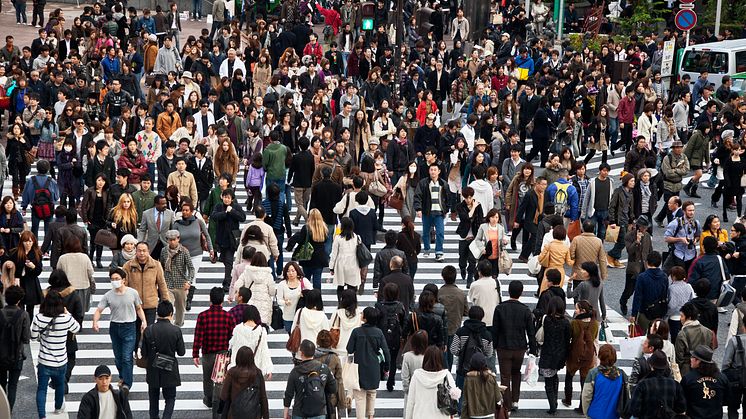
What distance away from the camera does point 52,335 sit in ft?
43.7

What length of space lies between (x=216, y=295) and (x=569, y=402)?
393cm

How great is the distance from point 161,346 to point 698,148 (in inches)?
496

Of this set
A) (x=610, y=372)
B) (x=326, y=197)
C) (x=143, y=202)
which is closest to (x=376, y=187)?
(x=326, y=197)

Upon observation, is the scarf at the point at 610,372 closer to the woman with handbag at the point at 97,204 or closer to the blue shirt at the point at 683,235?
the blue shirt at the point at 683,235

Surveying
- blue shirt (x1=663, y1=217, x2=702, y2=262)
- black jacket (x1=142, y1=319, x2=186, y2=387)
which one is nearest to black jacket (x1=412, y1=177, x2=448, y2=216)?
blue shirt (x1=663, y1=217, x2=702, y2=262)

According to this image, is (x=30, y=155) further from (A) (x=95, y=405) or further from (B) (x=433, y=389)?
(B) (x=433, y=389)

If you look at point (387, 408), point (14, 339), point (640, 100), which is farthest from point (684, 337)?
point (640, 100)

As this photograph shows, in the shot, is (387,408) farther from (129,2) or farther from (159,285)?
(129,2)

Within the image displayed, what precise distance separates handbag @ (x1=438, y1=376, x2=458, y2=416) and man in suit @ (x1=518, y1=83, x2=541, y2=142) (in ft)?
46.5

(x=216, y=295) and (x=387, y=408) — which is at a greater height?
(x=216, y=295)

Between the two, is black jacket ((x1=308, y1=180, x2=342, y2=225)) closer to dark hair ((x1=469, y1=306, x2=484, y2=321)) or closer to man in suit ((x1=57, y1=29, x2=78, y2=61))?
dark hair ((x1=469, y1=306, x2=484, y2=321))

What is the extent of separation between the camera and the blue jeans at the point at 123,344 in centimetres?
1405

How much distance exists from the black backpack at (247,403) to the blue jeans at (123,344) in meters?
2.53

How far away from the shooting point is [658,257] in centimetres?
1499
